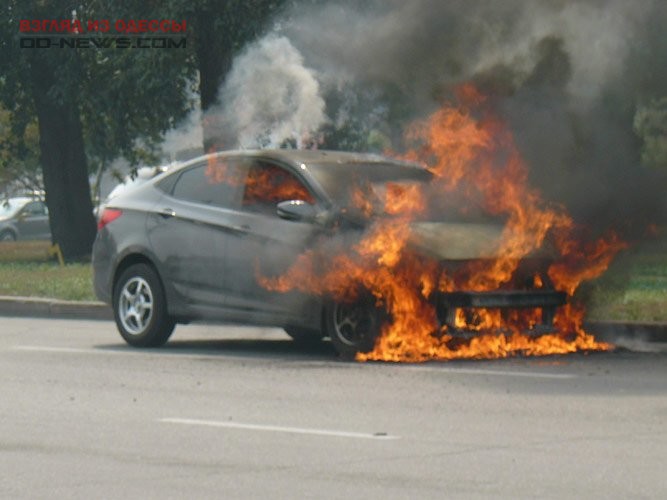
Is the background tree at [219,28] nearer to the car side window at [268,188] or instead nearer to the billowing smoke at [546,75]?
the billowing smoke at [546,75]

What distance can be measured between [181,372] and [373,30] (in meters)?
4.51

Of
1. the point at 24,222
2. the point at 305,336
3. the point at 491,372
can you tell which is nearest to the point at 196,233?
the point at 305,336

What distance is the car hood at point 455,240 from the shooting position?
13898 millimetres

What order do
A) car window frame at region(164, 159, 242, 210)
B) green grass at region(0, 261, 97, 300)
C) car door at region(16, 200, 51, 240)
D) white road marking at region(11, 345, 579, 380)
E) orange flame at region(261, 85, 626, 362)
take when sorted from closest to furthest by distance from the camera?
white road marking at region(11, 345, 579, 380) → orange flame at region(261, 85, 626, 362) → car window frame at region(164, 159, 242, 210) → green grass at region(0, 261, 97, 300) → car door at region(16, 200, 51, 240)

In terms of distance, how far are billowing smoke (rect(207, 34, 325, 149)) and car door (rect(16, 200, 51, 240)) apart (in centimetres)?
4268

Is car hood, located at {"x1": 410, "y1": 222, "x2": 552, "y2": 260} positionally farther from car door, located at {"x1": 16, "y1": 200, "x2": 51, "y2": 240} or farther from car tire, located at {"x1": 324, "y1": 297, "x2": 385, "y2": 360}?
car door, located at {"x1": 16, "y1": 200, "x2": 51, "y2": 240}

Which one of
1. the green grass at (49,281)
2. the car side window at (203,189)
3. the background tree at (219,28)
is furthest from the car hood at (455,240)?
the background tree at (219,28)

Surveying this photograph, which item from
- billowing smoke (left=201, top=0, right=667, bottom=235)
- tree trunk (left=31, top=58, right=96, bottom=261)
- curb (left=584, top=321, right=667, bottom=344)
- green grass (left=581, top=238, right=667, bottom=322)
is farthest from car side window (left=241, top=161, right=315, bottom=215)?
tree trunk (left=31, top=58, right=96, bottom=261)

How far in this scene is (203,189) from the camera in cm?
1562

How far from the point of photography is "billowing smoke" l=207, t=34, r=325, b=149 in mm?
17828

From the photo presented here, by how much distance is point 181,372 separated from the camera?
1364 centimetres

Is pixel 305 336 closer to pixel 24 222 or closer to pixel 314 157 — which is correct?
pixel 314 157

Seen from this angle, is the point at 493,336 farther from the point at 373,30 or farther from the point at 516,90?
the point at 373,30

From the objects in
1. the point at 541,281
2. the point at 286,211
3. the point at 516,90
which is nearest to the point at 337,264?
the point at 286,211
